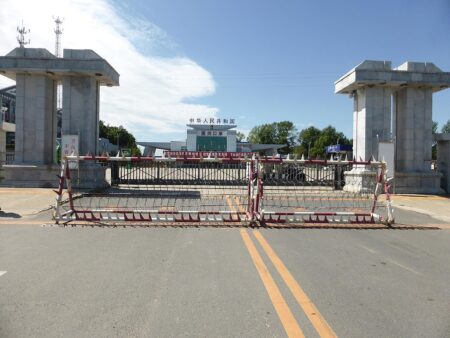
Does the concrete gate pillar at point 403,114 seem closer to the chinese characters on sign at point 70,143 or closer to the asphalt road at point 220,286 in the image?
the asphalt road at point 220,286

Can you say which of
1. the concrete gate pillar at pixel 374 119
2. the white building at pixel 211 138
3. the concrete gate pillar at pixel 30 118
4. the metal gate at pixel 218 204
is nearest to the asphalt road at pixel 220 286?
the metal gate at pixel 218 204

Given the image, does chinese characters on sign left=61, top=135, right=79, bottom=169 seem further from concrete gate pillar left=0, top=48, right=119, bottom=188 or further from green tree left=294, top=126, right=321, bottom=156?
green tree left=294, top=126, right=321, bottom=156

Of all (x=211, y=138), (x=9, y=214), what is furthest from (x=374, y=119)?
(x=211, y=138)

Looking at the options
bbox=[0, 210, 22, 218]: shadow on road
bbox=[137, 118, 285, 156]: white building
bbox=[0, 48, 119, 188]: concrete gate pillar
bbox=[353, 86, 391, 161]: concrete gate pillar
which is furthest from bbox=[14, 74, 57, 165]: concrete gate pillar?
bbox=[137, 118, 285, 156]: white building

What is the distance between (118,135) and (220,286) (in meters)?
115

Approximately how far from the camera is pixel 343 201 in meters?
15.9

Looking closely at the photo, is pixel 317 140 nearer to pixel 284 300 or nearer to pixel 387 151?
pixel 387 151

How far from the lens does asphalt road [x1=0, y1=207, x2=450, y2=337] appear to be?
366 centimetres

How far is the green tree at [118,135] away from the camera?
11270 centimetres

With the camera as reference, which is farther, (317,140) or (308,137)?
(308,137)

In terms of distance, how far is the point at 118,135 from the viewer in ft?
374

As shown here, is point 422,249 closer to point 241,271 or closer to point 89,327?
point 241,271

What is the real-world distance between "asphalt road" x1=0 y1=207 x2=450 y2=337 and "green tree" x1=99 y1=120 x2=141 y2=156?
346 ft

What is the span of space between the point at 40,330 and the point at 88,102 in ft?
59.4
